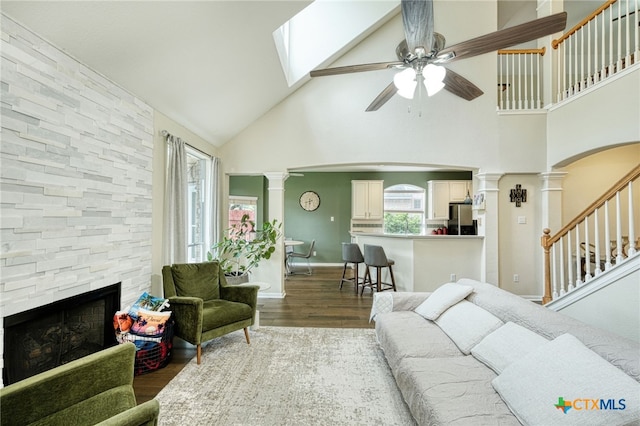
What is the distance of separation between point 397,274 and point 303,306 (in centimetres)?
171

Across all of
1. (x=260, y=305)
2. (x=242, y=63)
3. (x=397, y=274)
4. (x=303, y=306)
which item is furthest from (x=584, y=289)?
(x=242, y=63)

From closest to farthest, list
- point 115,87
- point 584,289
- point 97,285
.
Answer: point 97,285 < point 115,87 < point 584,289

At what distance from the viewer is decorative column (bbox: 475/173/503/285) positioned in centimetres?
444

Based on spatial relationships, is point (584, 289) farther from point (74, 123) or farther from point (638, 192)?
point (74, 123)

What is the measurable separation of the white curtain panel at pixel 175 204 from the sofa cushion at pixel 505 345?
3.07 meters

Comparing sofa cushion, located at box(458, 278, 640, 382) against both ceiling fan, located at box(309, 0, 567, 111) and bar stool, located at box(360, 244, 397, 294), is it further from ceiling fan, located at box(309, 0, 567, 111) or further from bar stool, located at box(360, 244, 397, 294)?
bar stool, located at box(360, 244, 397, 294)

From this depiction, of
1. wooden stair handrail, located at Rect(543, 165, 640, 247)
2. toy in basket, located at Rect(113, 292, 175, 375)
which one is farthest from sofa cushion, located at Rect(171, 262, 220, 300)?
wooden stair handrail, located at Rect(543, 165, 640, 247)

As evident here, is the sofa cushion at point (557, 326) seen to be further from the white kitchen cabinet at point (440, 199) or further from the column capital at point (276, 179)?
the white kitchen cabinet at point (440, 199)

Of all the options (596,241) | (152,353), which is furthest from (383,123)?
(152,353)

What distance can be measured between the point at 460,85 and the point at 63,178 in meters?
3.39

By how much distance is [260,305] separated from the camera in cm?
431

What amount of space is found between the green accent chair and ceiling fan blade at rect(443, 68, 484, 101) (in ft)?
10.3

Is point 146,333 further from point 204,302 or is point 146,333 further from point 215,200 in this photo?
point 215,200

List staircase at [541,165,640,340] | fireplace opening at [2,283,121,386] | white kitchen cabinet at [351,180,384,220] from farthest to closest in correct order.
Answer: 1. white kitchen cabinet at [351,180,384,220]
2. staircase at [541,165,640,340]
3. fireplace opening at [2,283,121,386]
